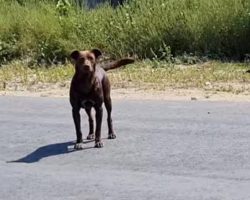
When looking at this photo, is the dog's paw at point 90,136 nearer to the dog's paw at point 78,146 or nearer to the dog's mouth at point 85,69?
the dog's paw at point 78,146

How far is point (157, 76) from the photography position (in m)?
14.2

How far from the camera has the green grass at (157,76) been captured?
1323 centimetres

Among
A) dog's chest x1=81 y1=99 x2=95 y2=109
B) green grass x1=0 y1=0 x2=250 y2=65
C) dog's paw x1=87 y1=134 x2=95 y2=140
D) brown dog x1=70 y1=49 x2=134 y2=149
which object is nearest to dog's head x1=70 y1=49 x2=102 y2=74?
brown dog x1=70 y1=49 x2=134 y2=149

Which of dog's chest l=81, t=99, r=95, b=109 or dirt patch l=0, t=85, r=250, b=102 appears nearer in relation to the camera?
dog's chest l=81, t=99, r=95, b=109

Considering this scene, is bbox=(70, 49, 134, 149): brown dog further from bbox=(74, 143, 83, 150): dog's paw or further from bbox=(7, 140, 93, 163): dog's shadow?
bbox=(7, 140, 93, 163): dog's shadow

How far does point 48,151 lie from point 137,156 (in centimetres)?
104

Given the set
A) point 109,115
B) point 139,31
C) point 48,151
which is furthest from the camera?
point 139,31

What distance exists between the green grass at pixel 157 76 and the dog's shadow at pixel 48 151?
4138 millimetres

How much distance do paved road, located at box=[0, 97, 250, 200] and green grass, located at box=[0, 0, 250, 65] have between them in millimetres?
5132

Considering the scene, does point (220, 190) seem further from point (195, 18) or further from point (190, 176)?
point (195, 18)

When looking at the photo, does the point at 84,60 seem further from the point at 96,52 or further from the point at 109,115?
the point at 109,115

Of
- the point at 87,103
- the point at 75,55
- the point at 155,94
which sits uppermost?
the point at 75,55

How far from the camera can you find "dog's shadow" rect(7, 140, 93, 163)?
8.40 m

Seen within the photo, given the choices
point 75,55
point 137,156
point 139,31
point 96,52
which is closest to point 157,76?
point 139,31
